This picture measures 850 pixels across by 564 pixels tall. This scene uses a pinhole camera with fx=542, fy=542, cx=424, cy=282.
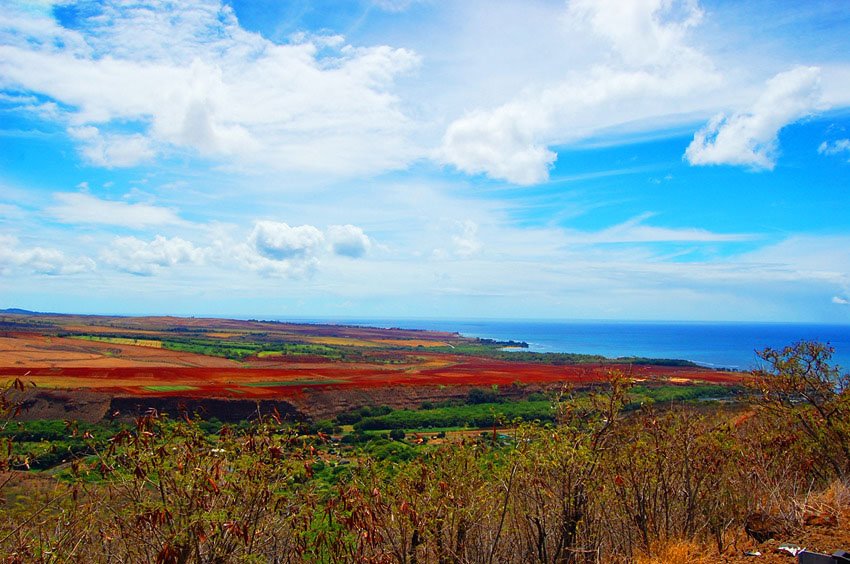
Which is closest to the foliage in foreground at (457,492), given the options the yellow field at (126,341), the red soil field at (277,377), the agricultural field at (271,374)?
the agricultural field at (271,374)

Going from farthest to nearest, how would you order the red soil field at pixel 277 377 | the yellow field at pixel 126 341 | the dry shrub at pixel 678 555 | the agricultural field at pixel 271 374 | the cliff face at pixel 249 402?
the yellow field at pixel 126 341 → the agricultural field at pixel 271 374 → the red soil field at pixel 277 377 → the cliff face at pixel 249 402 → the dry shrub at pixel 678 555

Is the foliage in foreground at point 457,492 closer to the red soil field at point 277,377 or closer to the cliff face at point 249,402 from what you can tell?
the cliff face at point 249,402

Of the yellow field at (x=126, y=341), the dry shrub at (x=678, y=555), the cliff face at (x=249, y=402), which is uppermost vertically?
the dry shrub at (x=678, y=555)

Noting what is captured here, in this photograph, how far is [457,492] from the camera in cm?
964

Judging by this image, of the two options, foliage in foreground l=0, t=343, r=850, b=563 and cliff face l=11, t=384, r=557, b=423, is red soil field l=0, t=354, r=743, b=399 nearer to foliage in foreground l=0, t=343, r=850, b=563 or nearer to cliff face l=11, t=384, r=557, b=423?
cliff face l=11, t=384, r=557, b=423

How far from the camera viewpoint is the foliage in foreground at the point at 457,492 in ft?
24.7

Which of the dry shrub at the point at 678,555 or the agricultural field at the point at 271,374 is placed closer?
the dry shrub at the point at 678,555

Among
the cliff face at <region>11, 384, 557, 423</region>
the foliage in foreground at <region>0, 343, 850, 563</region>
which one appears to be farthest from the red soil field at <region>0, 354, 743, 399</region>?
the foliage in foreground at <region>0, 343, 850, 563</region>

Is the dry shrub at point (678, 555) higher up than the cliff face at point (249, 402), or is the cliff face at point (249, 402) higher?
Answer: the dry shrub at point (678, 555)

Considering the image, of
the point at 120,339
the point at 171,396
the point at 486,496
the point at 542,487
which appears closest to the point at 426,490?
the point at 486,496

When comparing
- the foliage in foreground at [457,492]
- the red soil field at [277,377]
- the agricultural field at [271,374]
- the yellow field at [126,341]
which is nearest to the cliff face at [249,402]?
the agricultural field at [271,374]

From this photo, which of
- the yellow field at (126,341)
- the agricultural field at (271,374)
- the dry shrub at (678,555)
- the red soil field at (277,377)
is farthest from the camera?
the yellow field at (126,341)

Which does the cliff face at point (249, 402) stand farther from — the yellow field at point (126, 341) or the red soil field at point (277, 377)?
the yellow field at point (126, 341)

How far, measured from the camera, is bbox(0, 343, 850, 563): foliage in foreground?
24.7 ft
